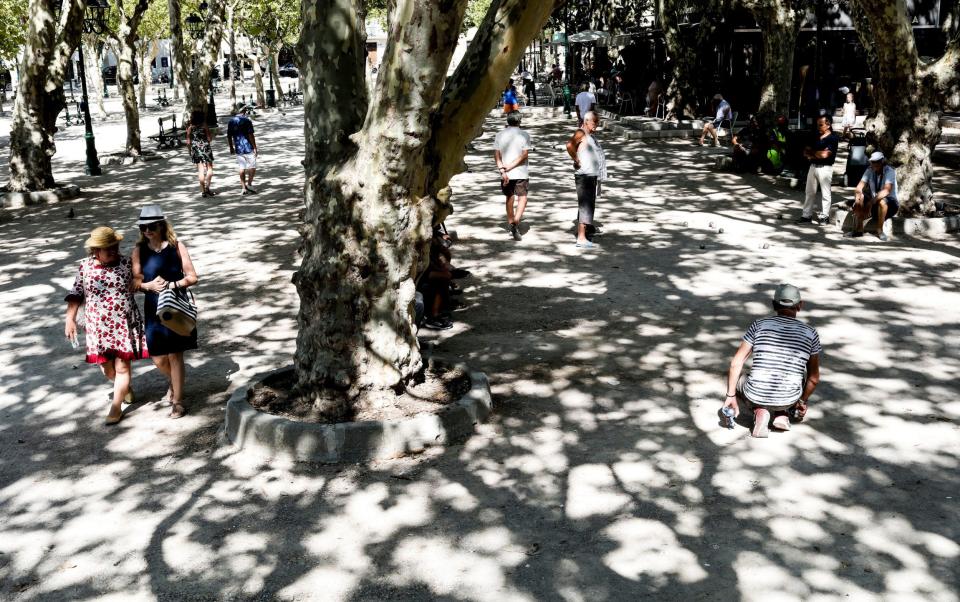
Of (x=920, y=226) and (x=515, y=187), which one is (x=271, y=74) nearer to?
(x=515, y=187)

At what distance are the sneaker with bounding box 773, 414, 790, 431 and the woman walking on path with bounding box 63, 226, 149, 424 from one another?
4.81 metres

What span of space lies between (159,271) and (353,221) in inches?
65.5

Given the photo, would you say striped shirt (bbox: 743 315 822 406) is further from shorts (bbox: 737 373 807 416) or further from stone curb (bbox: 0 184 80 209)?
stone curb (bbox: 0 184 80 209)

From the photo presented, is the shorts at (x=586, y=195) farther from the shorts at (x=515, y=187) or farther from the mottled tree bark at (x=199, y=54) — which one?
the mottled tree bark at (x=199, y=54)

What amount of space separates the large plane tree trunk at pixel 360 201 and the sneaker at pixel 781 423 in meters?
2.70

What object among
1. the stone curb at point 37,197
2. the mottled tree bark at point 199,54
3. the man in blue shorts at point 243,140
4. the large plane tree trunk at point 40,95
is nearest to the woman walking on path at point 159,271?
the man in blue shorts at point 243,140

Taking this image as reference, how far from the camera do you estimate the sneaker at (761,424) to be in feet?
21.4

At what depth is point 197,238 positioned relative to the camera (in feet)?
45.6

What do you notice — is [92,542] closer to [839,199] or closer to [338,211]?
[338,211]

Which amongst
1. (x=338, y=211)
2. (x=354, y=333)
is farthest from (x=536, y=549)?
(x=338, y=211)

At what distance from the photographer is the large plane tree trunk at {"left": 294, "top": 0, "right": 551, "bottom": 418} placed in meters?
6.43

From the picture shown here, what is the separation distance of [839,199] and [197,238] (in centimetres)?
1033

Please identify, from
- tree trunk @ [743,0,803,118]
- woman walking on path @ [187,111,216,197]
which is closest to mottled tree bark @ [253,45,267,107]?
woman walking on path @ [187,111,216,197]

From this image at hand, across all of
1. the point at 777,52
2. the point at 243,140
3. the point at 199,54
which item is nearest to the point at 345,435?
the point at 243,140
